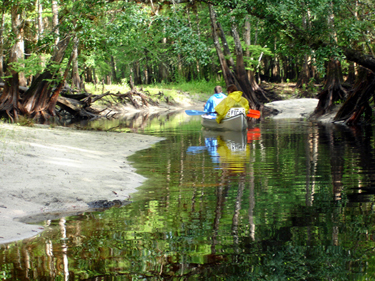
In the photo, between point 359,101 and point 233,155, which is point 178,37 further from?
point 359,101

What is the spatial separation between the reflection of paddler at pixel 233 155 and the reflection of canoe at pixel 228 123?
2.89 meters

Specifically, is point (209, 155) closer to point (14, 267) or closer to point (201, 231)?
point (201, 231)

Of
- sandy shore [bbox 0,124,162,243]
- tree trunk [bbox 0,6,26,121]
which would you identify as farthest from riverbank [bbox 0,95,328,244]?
tree trunk [bbox 0,6,26,121]

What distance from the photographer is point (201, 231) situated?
4.46m

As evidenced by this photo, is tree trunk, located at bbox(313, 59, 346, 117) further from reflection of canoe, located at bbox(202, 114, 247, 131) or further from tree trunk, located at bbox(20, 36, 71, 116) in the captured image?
tree trunk, located at bbox(20, 36, 71, 116)

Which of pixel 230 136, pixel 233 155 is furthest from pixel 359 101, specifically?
pixel 233 155

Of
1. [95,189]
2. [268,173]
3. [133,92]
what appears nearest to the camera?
[95,189]

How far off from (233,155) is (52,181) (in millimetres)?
4944

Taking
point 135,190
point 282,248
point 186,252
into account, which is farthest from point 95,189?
point 282,248

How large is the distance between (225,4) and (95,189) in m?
8.62

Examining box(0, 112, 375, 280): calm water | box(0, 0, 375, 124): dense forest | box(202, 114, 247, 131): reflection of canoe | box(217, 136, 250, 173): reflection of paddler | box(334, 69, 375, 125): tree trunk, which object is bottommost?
box(0, 112, 375, 280): calm water

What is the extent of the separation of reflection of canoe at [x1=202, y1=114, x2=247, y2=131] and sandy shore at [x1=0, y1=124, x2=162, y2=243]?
666 centimetres

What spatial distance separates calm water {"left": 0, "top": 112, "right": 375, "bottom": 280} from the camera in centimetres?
345

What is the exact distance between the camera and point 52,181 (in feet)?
20.7
